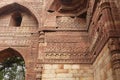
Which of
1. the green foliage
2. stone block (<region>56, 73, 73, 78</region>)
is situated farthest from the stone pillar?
the green foliage

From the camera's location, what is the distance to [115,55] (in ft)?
12.2

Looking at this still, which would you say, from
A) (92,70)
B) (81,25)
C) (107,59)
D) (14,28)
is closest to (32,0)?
(14,28)

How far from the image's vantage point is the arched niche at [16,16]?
752 cm

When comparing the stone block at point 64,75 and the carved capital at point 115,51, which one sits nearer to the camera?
the carved capital at point 115,51

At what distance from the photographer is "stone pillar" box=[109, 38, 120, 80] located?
3617mm

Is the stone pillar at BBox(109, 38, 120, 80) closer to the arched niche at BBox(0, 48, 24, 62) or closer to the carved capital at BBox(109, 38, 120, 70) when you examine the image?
the carved capital at BBox(109, 38, 120, 70)

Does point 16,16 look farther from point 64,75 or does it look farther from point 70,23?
point 64,75

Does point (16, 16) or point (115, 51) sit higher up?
point (16, 16)

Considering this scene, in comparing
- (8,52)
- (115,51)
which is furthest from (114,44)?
(8,52)

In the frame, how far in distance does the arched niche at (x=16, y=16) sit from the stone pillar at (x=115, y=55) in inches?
164

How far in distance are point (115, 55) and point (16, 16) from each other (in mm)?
5298

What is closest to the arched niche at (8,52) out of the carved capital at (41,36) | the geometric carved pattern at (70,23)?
the carved capital at (41,36)

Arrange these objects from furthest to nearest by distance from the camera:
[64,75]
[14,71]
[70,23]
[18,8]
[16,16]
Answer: [14,71] → [16,16] → [18,8] → [70,23] → [64,75]

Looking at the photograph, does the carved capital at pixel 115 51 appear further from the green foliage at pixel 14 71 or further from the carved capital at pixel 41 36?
the green foliage at pixel 14 71
